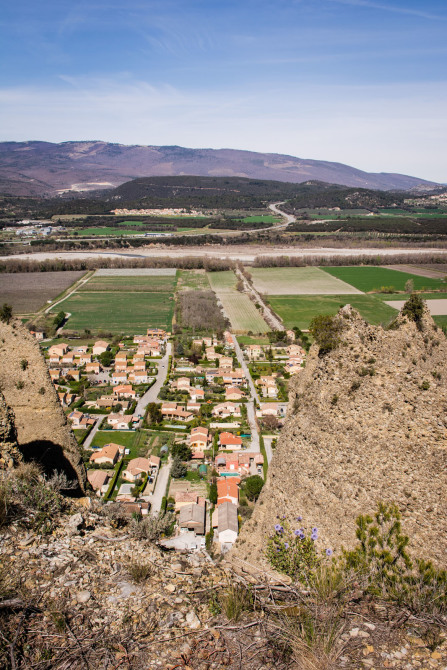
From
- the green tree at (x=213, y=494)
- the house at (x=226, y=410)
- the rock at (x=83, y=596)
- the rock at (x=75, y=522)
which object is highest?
the rock at (x=83, y=596)

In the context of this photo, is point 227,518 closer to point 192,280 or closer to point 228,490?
point 228,490

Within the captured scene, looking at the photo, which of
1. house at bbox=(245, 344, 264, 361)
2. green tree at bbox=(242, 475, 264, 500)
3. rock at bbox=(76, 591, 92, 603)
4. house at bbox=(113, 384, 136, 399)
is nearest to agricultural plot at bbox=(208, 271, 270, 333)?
house at bbox=(245, 344, 264, 361)

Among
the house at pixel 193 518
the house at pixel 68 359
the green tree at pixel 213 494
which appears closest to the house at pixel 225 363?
the house at pixel 68 359

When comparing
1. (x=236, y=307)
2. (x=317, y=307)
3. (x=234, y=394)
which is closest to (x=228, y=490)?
(x=234, y=394)

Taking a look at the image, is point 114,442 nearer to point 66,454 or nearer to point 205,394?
point 205,394

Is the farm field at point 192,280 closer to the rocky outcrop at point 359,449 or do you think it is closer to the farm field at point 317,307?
the farm field at point 317,307

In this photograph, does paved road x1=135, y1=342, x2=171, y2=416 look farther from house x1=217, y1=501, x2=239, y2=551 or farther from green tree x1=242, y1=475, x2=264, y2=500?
house x1=217, y1=501, x2=239, y2=551

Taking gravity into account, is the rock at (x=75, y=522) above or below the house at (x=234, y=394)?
above
